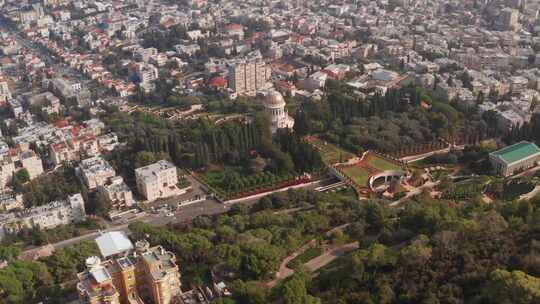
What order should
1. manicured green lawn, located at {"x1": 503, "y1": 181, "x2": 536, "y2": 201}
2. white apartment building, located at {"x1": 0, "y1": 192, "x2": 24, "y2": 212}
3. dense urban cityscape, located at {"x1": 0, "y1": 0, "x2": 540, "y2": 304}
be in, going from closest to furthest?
dense urban cityscape, located at {"x1": 0, "y1": 0, "x2": 540, "y2": 304}
manicured green lawn, located at {"x1": 503, "y1": 181, "x2": 536, "y2": 201}
white apartment building, located at {"x1": 0, "y1": 192, "x2": 24, "y2": 212}

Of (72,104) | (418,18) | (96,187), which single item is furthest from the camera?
(418,18)

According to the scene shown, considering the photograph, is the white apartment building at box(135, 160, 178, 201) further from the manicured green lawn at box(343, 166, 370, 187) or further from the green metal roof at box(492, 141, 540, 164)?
→ the green metal roof at box(492, 141, 540, 164)

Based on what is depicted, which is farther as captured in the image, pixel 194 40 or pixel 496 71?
pixel 194 40

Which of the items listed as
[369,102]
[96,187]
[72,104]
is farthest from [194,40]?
[96,187]

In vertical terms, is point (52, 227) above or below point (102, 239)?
below

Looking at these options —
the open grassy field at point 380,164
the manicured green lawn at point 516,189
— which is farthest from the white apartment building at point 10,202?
the manicured green lawn at point 516,189

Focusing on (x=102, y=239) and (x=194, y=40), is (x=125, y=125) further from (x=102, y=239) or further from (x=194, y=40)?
(x=194, y=40)

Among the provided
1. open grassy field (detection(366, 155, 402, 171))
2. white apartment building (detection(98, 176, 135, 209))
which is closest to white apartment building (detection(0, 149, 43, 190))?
white apartment building (detection(98, 176, 135, 209))
